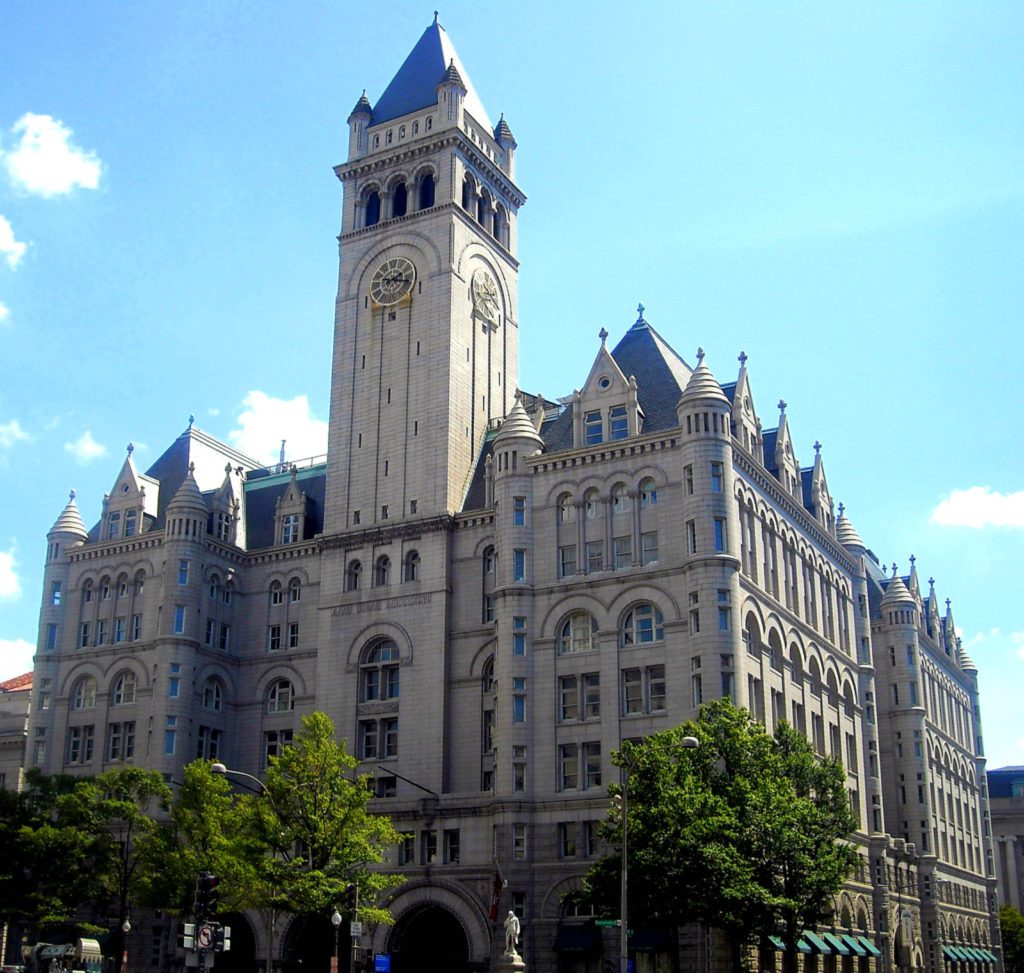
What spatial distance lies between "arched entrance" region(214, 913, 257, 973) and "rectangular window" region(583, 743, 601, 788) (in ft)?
79.3

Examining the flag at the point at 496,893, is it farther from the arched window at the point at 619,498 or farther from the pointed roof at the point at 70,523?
the pointed roof at the point at 70,523

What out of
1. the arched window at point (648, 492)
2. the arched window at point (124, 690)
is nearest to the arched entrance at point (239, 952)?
the arched window at point (124, 690)

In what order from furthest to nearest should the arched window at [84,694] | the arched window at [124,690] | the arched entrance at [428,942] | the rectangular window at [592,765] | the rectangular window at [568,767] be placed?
the arched window at [84,694]
the arched window at [124,690]
the arched entrance at [428,942]
the rectangular window at [568,767]
the rectangular window at [592,765]

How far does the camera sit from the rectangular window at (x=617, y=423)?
76.4 meters

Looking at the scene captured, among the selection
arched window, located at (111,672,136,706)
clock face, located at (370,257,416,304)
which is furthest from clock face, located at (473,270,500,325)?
arched window, located at (111,672,136,706)

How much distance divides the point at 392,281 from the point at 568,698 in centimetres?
3296

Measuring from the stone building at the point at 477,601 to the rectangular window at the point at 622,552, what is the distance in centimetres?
18

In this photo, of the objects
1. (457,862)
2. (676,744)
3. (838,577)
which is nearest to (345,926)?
(457,862)

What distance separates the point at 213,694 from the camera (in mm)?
88062

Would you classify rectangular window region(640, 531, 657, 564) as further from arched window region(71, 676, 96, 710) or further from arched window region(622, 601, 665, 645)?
arched window region(71, 676, 96, 710)

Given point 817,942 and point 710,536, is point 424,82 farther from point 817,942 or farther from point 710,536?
point 817,942

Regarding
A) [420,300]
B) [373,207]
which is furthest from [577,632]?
[373,207]

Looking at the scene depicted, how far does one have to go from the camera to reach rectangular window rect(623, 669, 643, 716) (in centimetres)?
7031

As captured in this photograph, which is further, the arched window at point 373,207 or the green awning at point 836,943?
the arched window at point 373,207
